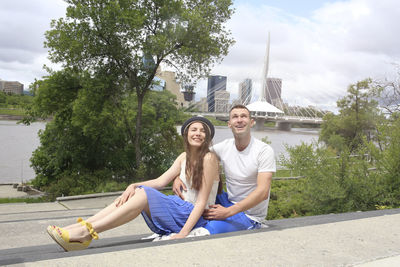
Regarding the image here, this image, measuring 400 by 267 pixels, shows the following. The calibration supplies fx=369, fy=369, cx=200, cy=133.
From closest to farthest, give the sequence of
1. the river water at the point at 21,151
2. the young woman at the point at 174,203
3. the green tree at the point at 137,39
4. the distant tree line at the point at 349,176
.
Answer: the young woman at the point at 174,203
the distant tree line at the point at 349,176
the green tree at the point at 137,39
the river water at the point at 21,151

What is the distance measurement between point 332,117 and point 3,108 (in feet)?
132

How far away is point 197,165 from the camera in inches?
106

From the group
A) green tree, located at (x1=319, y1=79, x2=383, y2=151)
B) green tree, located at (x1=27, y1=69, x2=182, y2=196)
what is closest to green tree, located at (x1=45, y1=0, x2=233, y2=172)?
green tree, located at (x1=27, y1=69, x2=182, y2=196)

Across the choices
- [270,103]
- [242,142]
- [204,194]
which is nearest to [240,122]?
[242,142]

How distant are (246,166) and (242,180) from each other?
0.12 meters

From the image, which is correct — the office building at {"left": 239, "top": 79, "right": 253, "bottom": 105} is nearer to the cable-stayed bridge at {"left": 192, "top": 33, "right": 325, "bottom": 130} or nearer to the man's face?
the cable-stayed bridge at {"left": 192, "top": 33, "right": 325, "bottom": 130}

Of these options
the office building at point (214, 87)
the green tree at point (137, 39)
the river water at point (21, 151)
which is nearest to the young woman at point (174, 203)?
the green tree at point (137, 39)

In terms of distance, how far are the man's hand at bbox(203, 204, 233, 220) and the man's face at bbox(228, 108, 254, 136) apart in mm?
577

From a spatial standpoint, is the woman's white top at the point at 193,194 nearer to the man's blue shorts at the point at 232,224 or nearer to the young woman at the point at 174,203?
the young woman at the point at 174,203

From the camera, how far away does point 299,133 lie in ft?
134

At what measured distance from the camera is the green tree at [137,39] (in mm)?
12062

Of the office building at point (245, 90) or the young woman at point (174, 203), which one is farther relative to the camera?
the office building at point (245, 90)

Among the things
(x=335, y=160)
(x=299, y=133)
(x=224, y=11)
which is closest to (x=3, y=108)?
(x=299, y=133)

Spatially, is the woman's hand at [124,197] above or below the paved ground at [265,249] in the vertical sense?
above
